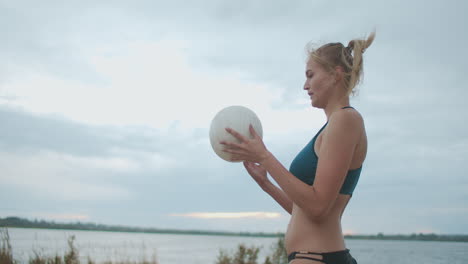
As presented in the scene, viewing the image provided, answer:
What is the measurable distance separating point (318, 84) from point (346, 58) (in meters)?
0.19

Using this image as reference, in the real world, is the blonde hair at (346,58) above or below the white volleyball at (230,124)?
above

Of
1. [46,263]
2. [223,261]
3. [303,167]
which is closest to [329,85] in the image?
→ [303,167]

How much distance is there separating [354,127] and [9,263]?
8.70 meters

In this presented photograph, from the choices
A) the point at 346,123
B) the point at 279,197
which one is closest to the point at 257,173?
the point at 279,197

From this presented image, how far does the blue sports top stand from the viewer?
211cm

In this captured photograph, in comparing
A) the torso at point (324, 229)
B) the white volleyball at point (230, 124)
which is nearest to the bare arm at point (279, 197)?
the white volleyball at point (230, 124)

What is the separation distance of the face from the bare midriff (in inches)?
19.9

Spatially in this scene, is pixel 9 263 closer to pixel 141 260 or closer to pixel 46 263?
pixel 46 263

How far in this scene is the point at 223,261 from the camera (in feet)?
45.1

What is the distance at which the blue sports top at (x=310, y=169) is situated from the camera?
2.11 meters

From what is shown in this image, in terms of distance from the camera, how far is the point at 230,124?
241cm

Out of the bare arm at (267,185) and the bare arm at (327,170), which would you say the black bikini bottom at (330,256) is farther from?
the bare arm at (267,185)

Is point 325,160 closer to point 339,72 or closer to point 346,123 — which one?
point 346,123

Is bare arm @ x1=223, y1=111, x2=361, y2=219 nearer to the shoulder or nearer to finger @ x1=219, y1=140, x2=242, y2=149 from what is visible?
the shoulder
